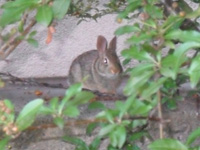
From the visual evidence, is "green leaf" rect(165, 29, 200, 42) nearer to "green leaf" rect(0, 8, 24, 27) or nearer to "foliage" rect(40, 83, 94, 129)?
"foliage" rect(40, 83, 94, 129)

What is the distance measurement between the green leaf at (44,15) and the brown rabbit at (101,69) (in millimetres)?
1434

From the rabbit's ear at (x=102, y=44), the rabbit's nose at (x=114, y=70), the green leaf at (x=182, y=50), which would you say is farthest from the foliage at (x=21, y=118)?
the rabbit's nose at (x=114, y=70)

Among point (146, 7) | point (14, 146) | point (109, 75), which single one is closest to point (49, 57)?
point (109, 75)

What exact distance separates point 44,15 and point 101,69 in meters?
1.69

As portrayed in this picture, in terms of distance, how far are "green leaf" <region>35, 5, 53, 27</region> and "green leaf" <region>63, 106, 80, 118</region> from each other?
7.6 inches

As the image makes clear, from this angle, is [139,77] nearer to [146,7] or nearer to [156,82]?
[156,82]

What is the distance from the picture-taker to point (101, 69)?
9.53 ft

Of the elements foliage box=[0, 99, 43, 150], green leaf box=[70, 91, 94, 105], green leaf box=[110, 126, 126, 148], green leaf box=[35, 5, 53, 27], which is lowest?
green leaf box=[110, 126, 126, 148]

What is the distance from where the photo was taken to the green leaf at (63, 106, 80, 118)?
3.81 ft

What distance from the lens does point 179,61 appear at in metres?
1.16

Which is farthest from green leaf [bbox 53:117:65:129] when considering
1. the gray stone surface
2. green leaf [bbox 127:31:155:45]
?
the gray stone surface

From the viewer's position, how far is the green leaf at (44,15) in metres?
1.22

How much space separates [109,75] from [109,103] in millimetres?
732

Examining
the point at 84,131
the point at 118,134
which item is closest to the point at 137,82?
the point at 118,134
